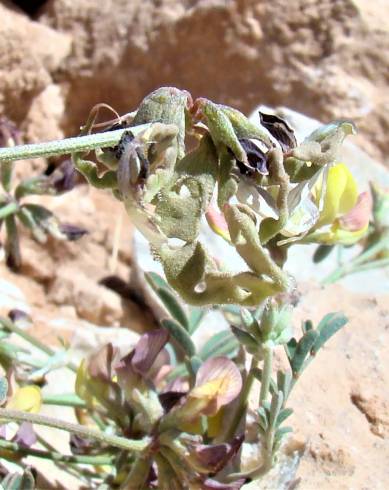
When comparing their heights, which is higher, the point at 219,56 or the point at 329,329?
the point at 329,329

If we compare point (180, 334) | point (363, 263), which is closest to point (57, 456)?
point (180, 334)

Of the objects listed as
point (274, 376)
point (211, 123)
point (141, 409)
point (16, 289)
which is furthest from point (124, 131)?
point (16, 289)

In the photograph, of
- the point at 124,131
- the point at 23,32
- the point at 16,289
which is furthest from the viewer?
the point at 23,32

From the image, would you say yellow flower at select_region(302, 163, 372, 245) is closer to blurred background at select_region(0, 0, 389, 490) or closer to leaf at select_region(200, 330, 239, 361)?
leaf at select_region(200, 330, 239, 361)

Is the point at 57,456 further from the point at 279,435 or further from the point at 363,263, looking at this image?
the point at 363,263

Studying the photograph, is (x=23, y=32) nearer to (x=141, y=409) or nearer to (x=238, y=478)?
(x=141, y=409)

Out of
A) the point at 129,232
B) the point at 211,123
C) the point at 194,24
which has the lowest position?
the point at 129,232
